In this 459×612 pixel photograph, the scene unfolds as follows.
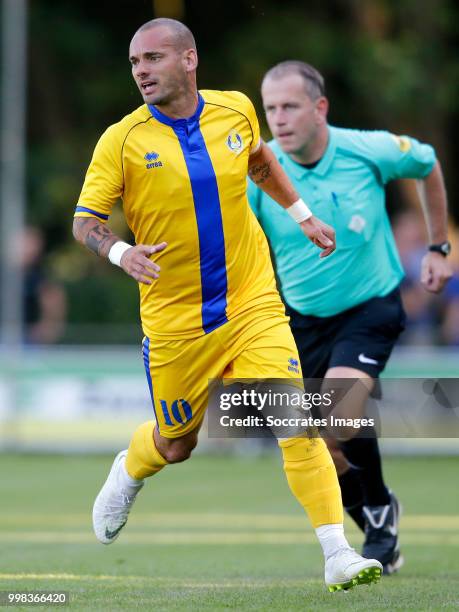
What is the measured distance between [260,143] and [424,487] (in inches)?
271

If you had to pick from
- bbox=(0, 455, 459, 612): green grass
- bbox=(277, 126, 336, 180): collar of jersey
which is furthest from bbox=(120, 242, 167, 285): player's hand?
bbox=(277, 126, 336, 180): collar of jersey

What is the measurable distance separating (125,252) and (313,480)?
1.41 m

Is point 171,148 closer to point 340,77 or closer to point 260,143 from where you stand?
point 260,143

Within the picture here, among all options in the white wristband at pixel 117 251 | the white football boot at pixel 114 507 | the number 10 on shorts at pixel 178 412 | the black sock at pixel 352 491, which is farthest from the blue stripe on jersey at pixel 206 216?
the black sock at pixel 352 491

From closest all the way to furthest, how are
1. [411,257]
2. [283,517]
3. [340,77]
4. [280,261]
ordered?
[280,261] < [283,517] < [411,257] < [340,77]

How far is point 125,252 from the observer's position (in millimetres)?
5953

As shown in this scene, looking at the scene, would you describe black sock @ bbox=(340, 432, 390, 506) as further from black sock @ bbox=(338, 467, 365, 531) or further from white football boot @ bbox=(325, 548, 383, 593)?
white football boot @ bbox=(325, 548, 383, 593)

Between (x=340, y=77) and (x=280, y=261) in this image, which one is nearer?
(x=280, y=261)

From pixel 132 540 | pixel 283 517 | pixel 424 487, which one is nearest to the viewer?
pixel 132 540

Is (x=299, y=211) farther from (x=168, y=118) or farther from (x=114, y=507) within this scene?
(x=114, y=507)

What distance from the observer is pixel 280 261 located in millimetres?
8023

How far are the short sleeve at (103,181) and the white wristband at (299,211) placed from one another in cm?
110

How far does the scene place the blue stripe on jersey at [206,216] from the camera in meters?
6.40

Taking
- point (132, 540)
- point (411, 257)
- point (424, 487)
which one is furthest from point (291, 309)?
point (411, 257)
